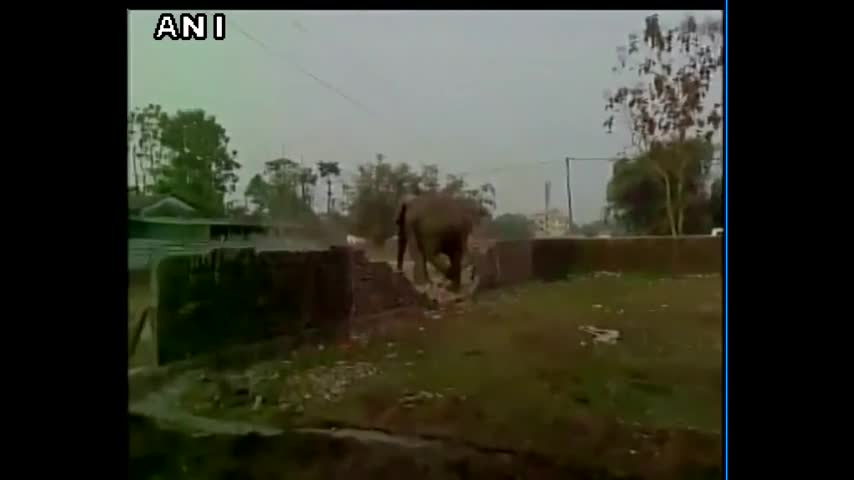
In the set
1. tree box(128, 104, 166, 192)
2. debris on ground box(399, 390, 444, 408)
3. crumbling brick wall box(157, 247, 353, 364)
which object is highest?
tree box(128, 104, 166, 192)

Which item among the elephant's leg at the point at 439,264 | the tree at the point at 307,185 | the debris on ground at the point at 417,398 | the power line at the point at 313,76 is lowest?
the debris on ground at the point at 417,398

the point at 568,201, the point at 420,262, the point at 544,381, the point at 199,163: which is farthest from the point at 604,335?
the point at 199,163

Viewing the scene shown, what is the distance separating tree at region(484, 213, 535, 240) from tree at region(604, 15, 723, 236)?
0.21m

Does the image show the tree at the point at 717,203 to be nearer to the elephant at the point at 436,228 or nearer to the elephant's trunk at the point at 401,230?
the elephant at the point at 436,228

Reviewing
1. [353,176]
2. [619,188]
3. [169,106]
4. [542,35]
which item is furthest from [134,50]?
[619,188]

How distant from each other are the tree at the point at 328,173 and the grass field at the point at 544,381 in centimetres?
24

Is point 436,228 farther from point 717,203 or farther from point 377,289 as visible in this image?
point 717,203

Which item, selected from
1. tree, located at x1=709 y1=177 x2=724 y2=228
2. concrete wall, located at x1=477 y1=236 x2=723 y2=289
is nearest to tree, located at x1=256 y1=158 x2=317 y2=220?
concrete wall, located at x1=477 y1=236 x2=723 y2=289

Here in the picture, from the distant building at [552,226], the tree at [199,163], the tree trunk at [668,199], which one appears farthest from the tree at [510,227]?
the tree at [199,163]

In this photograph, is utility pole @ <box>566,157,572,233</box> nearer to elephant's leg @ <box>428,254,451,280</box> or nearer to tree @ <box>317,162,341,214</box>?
elephant's leg @ <box>428,254,451,280</box>

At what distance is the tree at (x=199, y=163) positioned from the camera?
138 cm

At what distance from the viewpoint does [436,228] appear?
1.40 meters

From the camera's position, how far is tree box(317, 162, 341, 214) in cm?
138
